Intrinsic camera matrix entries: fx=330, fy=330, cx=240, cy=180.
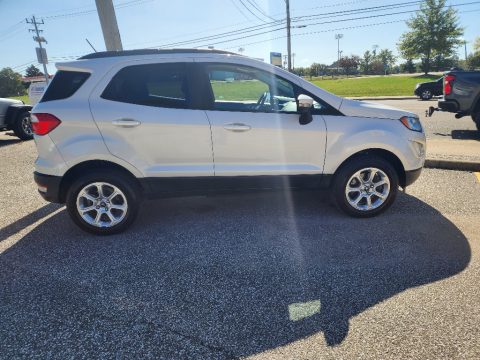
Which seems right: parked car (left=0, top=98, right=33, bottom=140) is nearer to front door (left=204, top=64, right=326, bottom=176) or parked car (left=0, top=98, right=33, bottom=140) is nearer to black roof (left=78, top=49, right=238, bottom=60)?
black roof (left=78, top=49, right=238, bottom=60)

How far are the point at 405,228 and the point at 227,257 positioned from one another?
2.02 meters

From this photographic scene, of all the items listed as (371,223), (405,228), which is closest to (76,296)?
(371,223)

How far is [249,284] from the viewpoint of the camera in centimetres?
273

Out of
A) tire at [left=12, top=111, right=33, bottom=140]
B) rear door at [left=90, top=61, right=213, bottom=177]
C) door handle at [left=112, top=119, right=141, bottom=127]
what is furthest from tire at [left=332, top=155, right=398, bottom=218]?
tire at [left=12, top=111, right=33, bottom=140]

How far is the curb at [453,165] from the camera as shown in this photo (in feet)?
18.0

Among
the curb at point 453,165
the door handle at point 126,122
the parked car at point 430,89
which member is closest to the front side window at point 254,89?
the door handle at point 126,122

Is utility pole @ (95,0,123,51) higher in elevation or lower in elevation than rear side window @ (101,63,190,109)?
higher

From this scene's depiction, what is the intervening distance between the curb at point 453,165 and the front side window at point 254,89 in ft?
11.5

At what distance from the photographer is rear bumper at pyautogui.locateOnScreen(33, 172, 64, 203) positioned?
3.47 meters

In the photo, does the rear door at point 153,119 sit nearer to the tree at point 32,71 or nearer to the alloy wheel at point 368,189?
the alloy wheel at point 368,189

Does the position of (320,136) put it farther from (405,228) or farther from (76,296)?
(76,296)

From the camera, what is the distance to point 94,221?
11.9 feet

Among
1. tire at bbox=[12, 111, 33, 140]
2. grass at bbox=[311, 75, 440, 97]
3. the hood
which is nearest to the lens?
the hood

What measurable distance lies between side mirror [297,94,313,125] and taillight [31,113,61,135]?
8.11 feet
